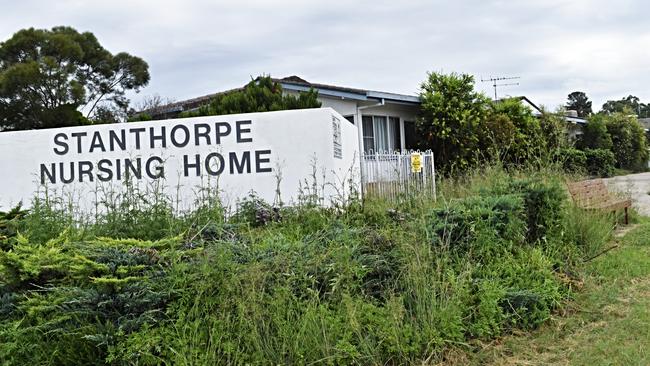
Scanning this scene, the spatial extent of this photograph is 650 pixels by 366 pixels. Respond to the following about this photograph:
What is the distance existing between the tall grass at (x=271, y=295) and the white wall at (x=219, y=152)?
4.09m

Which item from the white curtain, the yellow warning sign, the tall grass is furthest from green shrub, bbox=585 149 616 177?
the tall grass

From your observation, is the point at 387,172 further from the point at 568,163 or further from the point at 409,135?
the point at 409,135

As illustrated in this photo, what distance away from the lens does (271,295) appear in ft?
13.8

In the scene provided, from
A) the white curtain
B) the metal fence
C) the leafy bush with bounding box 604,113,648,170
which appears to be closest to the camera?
the metal fence

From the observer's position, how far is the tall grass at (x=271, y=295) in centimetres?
390

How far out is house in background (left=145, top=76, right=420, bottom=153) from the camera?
58.7 ft

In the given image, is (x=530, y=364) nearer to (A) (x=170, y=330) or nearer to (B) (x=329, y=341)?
(B) (x=329, y=341)

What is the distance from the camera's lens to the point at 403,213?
245 inches

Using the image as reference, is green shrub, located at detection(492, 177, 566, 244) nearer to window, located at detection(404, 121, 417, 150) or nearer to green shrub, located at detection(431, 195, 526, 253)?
green shrub, located at detection(431, 195, 526, 253)

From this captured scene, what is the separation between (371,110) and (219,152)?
32.9ft

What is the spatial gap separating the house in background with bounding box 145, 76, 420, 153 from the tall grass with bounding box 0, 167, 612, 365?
11.5 meters

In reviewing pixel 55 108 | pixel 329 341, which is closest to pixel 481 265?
pixel 329 341

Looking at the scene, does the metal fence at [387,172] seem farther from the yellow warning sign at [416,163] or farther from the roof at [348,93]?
the roof at [348,93]

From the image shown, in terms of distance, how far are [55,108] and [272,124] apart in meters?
27.0
